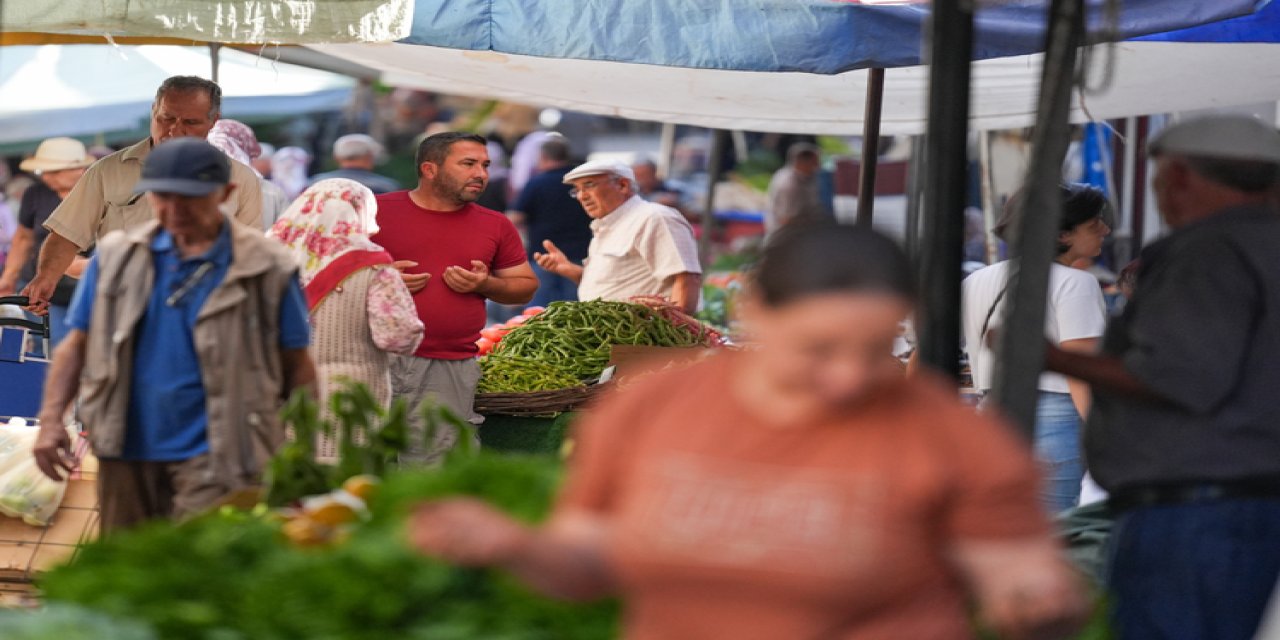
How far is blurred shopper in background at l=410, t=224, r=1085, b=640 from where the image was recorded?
2166 mm

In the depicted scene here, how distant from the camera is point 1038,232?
149 inches

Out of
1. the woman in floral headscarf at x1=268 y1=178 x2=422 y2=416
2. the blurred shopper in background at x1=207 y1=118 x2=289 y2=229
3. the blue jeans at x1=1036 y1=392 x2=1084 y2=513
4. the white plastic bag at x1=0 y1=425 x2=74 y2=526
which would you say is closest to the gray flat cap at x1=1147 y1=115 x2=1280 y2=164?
the blue jeans at x1=1036 y1=392 x2=1084 y2=513

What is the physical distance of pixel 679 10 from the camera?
666 cm

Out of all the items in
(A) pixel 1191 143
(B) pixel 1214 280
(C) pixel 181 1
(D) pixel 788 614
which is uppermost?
(C) pixel 181 1

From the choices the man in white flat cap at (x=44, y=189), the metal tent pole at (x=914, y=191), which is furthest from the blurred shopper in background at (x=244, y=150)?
the metal tent pole at (x=914, y=191)

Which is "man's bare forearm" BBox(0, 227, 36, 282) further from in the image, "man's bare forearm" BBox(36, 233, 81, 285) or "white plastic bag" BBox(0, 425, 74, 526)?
"white plastic bag" BBox(0, 425, 74, 526)

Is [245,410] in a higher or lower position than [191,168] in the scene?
lower

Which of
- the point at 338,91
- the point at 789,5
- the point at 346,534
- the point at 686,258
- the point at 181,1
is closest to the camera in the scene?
the point at 346,534

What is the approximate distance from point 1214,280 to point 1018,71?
18.9 feet

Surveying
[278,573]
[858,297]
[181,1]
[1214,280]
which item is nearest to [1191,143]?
[1214,280]

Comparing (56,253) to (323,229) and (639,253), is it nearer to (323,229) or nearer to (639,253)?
(323,229)

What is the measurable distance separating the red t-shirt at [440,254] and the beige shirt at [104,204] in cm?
75

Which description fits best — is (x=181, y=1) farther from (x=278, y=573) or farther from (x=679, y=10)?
(x=278, y=573)

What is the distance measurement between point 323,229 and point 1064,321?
2.92 m
